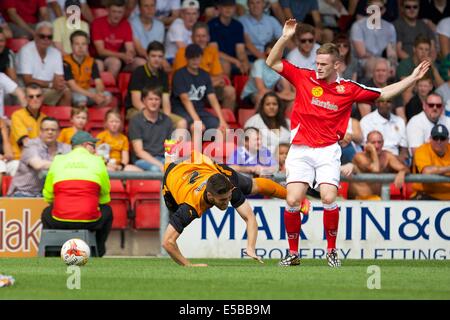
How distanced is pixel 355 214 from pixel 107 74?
5017 mm

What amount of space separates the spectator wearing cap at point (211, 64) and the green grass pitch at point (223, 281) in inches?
240

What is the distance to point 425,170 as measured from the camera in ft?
55.1

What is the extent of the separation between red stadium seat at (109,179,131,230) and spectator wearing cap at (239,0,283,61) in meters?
4.62

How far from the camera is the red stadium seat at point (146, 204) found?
16578 mm

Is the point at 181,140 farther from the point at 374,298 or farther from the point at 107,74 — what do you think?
the point at 374,298

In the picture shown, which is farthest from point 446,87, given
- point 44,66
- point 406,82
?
point 406,82

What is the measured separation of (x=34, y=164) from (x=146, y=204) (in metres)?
1.59

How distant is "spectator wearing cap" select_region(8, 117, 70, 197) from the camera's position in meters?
16.2

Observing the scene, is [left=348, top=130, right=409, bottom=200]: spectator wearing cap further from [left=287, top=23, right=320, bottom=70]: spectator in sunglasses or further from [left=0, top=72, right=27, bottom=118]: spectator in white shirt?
[left=0, top=72, right=27, bottom=118]: spectator in white shirt

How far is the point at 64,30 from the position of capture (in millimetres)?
19141

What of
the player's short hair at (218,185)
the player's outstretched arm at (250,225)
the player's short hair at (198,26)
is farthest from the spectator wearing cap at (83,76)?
the player's short hair at (218,185)

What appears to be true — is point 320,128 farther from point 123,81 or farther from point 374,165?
point 123,81

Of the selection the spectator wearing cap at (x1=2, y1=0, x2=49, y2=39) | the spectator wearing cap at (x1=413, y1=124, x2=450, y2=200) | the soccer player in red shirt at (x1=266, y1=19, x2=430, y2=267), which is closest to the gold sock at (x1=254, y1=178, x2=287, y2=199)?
the soccer player in red shirt at (x1=266, y1=19, x2=430, y2=267)
